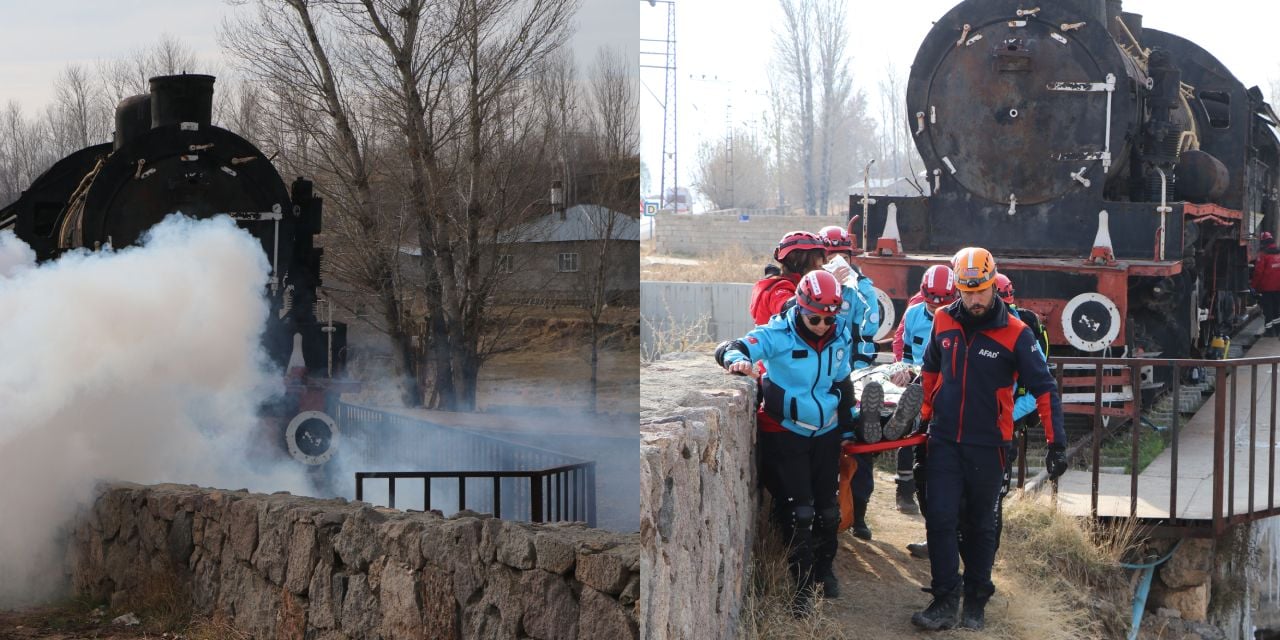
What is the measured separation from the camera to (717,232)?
24.2m

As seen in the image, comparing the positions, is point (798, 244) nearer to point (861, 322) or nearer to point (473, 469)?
point (861, 322)

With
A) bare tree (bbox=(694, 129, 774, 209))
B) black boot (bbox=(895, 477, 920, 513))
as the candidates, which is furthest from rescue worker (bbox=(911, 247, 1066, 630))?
bare tree (bbox=(694, 129, 774, 209))

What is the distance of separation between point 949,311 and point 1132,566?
2.01 m

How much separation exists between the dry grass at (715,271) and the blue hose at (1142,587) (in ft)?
35.8

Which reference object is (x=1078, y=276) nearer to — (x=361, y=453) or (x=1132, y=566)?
(x=1132, y=566)

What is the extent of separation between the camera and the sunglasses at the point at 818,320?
14.3ft

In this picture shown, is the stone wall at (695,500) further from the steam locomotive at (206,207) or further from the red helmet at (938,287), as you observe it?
the red helmet at (938,287)

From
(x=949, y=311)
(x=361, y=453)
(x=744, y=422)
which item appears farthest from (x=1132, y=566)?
(x=361, y=453)

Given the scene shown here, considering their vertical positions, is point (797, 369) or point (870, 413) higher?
point (797, 369)

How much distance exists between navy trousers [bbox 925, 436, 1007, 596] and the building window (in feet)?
6.49

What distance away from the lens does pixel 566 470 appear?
3279 millimetres

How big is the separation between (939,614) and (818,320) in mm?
1251

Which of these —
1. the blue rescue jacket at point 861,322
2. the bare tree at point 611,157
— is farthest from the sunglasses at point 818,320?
the bare tree at point 611,157

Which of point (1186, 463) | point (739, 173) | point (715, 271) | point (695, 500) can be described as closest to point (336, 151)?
point (695, 500)
